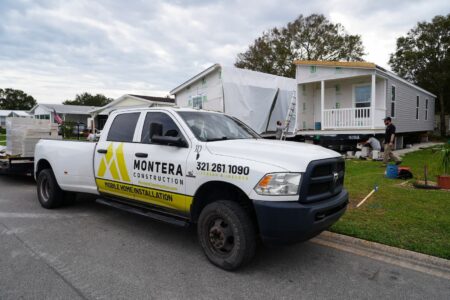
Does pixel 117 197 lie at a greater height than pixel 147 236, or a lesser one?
greater

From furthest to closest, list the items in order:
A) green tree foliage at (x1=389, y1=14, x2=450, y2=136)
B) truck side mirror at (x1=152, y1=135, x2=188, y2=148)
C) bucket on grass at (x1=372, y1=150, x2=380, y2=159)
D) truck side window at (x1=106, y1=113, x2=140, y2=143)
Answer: green tree foliage at (x1=389, y1=14, x2=450, y2=136), bucket on grass at (x1=372, y1=150, x2=380, y2=159), truck side window at (x1=106, y1=113, x2=140, y2=143), truck side mirror at (x1=152, y1=135, x2=188, y2=148)

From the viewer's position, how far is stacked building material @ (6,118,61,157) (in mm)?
8617

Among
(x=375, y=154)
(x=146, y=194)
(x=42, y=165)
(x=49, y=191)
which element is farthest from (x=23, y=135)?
(x=375, y=154)

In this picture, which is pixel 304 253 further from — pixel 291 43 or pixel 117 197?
pixel 291 43

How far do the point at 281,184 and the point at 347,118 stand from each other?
13.4m

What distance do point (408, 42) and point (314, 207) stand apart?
114 ft

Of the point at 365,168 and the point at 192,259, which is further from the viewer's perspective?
the point at 365,168

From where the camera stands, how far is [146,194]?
4453 millimetres

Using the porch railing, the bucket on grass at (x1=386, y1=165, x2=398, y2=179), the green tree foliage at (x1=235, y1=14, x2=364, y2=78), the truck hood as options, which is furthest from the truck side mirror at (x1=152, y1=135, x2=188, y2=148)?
the green tree foliage at (x1=235, y1=14, x2=364, y2=78)

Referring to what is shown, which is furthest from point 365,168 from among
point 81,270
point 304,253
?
point 81,270

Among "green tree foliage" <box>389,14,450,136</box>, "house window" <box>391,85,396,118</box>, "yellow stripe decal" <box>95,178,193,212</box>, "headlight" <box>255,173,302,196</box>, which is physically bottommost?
"yellow stripe decal" <box>95,178,193,212</box>

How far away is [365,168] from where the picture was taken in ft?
34.9

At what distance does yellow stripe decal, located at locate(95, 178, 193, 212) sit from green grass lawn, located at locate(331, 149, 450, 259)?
2299mm

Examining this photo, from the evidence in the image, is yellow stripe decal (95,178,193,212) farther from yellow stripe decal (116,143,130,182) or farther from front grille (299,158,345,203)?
front grille (299,158,345,203)
